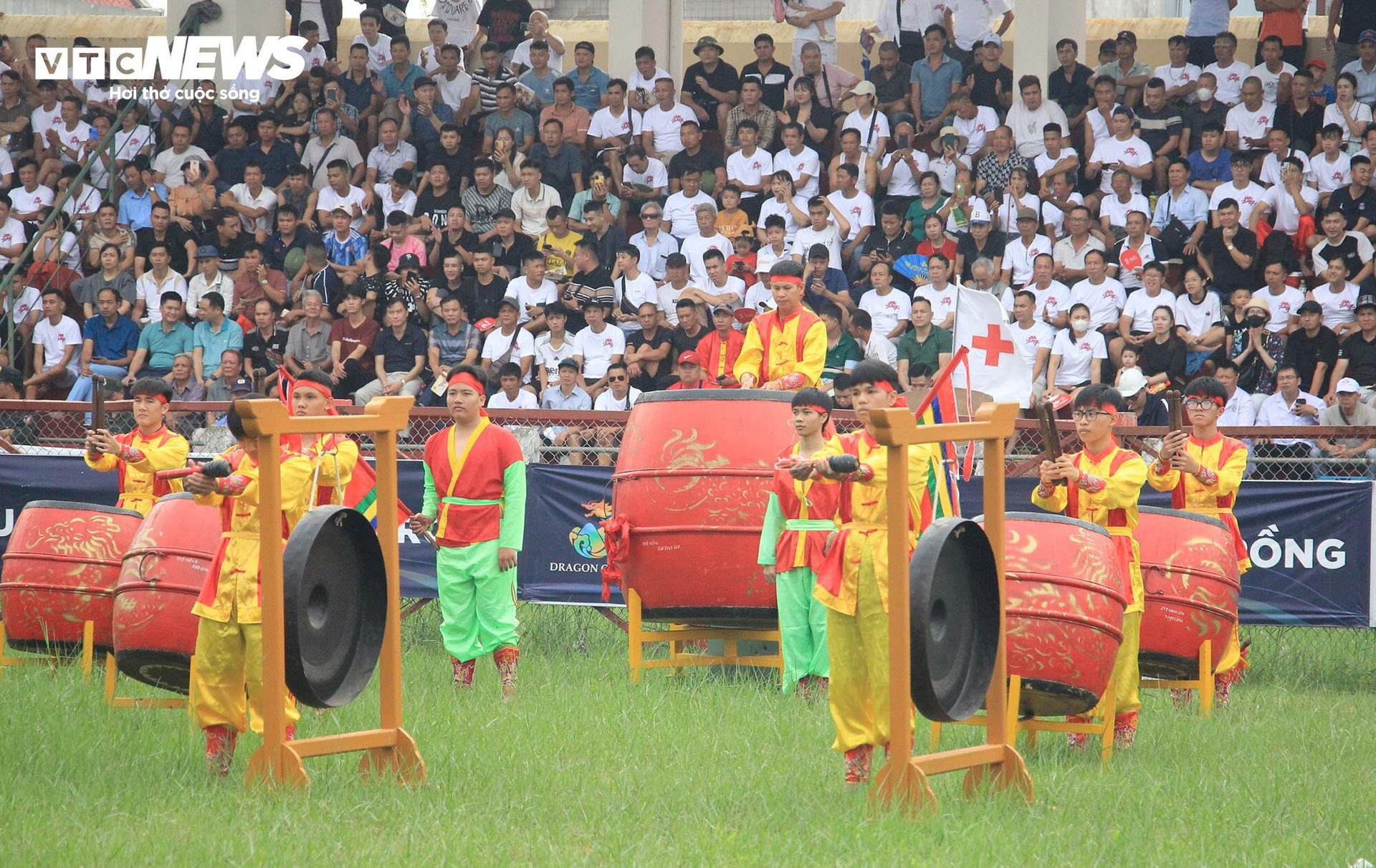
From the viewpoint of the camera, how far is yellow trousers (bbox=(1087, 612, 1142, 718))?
6783 millimetres

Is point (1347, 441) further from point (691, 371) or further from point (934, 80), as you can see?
point (934, 80)

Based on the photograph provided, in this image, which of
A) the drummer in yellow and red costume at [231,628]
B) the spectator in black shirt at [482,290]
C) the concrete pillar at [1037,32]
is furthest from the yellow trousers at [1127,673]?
the concrete pillar at [1037,32]

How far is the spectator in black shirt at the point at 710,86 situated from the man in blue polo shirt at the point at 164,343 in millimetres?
5059

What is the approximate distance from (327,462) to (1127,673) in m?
3.51

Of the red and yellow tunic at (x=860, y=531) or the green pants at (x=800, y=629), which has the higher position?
the red and yellow tunic at (x=860, y=531)

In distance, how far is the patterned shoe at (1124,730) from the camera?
695cm

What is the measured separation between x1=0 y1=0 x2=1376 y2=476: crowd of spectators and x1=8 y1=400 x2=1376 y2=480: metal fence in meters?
0.75

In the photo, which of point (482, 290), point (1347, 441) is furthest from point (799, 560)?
point (482, 290)

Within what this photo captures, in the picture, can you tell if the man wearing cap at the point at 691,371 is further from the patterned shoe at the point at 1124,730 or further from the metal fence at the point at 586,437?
the patterned shoe at the point at 1124,730

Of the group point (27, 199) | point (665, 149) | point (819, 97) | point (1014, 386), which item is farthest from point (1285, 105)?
point (27, 199)

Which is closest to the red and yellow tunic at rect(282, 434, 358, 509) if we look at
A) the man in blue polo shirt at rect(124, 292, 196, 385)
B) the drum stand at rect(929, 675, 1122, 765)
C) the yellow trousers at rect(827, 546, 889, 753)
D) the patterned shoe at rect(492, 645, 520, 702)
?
the patterned shoe at rect(492, 645, 520, 702)

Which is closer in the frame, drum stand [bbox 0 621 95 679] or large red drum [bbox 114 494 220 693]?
large red drum [bbox 114 494 220 693]

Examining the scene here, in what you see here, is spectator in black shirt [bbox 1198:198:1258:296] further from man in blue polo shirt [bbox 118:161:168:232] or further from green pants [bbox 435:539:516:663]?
man in blue polo shirt [bbox 118:161:168:232]

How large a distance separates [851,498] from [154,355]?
360 inches
